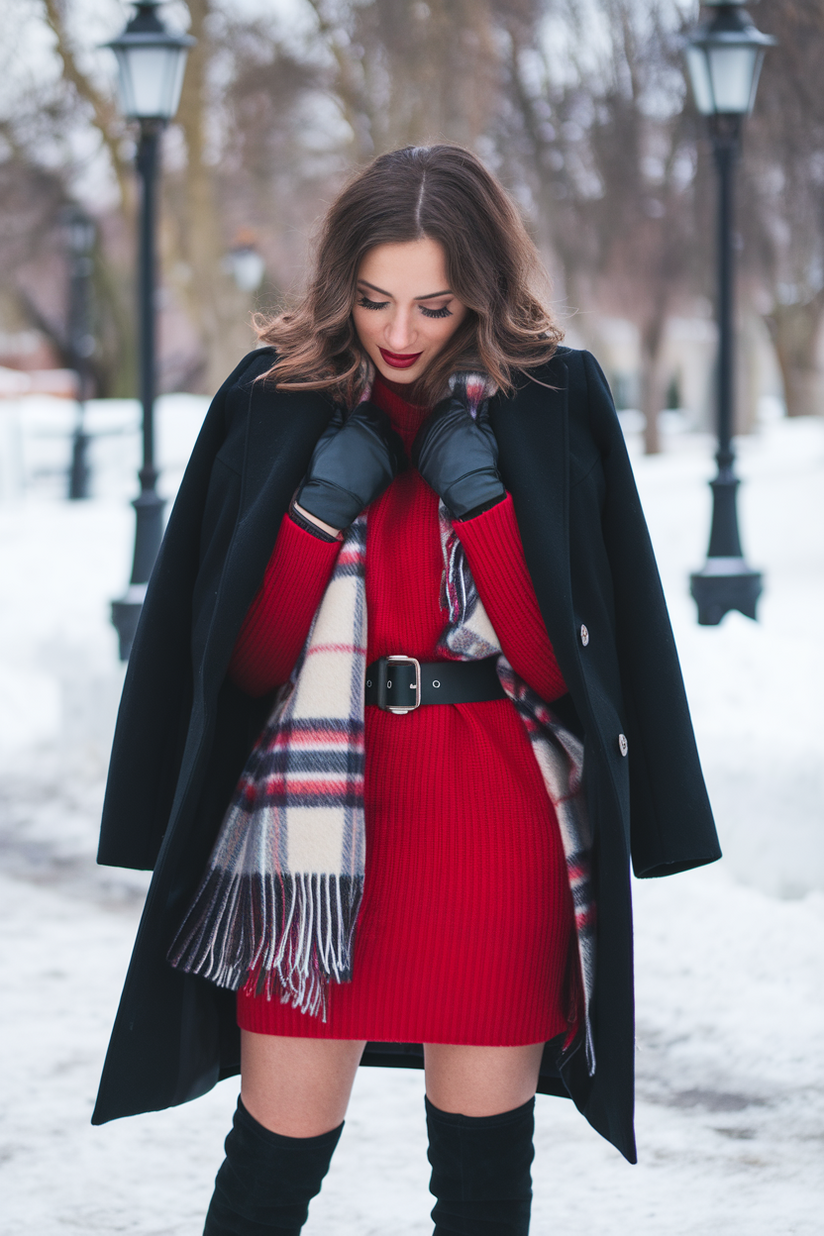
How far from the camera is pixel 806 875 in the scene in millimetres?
4656

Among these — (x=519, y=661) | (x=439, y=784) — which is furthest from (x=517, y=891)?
(x=519, y=661)

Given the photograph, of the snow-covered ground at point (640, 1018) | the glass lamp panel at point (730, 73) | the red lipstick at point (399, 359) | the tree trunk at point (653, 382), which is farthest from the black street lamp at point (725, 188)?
the tree trunk at point (653, 382)

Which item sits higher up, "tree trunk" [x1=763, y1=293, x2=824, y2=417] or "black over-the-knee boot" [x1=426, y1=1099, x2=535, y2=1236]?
"tree trunk" [x1=763, y1=293, x2=824, y2=417]

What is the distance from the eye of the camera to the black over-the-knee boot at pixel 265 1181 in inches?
79.9

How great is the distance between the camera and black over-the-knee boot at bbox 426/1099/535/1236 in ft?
6.69

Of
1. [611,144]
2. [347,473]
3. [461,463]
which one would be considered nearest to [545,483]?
[461,463]

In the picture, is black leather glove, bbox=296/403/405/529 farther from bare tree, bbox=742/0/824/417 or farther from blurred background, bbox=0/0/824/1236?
bare tree, bbox=742/0/824/417

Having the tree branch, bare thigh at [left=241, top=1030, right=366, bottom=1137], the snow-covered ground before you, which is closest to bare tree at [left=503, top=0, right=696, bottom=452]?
the tree branch

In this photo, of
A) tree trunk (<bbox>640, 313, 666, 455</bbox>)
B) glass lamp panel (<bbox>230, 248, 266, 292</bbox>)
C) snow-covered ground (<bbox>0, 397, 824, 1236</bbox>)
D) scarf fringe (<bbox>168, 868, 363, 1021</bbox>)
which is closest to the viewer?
scarf fringe (<bbox>168, 868, 363, 1021</bbox>)

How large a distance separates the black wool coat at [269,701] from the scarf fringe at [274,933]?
55 millimetres

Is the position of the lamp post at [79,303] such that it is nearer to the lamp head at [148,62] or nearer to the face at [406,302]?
the lamp head at [148,62]

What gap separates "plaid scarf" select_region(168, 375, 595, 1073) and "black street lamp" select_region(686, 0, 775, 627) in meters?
5.95

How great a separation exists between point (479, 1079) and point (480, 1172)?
130 mm

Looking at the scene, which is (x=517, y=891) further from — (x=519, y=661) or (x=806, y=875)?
(x=806, y=875)
